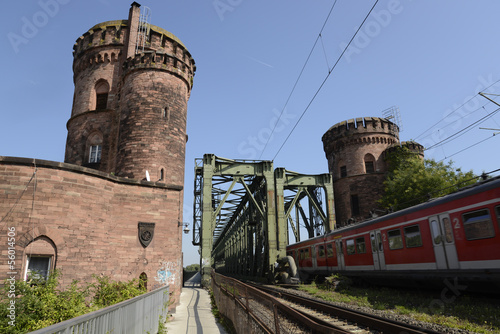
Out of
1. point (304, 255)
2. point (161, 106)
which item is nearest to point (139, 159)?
point (161, 106)

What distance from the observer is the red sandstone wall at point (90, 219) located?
9.02m

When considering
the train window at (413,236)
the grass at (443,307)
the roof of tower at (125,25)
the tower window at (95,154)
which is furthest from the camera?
the roof of tower at (125,25)

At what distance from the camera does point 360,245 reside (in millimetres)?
13328

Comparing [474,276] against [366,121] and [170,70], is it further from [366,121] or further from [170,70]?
[366,121]

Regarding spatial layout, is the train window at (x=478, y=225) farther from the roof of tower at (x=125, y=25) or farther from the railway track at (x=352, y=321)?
the roof of tower at (x=125, y=25)

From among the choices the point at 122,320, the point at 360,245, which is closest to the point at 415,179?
the point at 360,245

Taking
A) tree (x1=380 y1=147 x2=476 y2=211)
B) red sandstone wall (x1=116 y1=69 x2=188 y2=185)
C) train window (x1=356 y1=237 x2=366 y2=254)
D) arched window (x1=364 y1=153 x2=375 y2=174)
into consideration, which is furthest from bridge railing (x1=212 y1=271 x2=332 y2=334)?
arched window (x1=364 y1=153 x2=375 y2=174)

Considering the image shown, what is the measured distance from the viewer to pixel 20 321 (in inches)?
213

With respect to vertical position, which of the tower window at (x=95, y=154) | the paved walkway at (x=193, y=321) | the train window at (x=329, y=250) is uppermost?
the tower window at (x=95, y=154)

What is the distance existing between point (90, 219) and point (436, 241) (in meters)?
10.5

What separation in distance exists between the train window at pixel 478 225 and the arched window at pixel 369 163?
23137 millimetres

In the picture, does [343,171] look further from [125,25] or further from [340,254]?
[125,25]

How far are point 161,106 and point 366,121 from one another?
66.2 feet

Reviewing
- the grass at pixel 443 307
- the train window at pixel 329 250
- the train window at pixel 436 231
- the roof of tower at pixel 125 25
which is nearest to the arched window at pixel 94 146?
the roof of tower at pixel 125 25
